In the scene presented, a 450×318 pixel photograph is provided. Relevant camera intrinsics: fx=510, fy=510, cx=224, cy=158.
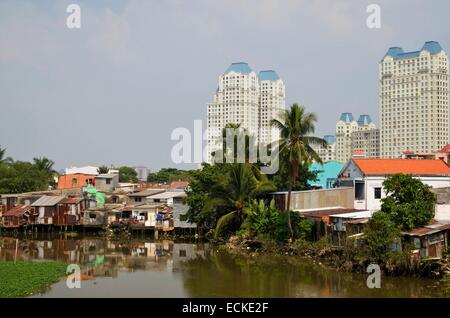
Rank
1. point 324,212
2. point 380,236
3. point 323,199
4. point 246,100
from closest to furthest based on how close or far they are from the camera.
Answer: point 380,236, point 324,212, point 323,199, point 246,100

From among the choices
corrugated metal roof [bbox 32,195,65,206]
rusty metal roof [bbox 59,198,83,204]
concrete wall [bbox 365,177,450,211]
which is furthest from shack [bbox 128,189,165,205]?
concrete wall [bbox 365,177,450,211]

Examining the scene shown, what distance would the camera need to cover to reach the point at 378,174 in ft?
94.3

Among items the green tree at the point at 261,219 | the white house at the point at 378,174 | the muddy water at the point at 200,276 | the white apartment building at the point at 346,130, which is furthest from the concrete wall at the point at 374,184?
the white apartment building at the point at 346,130

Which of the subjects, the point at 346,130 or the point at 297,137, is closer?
the point at 297,137


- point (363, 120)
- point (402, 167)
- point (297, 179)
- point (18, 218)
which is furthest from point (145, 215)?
point (363, 120)

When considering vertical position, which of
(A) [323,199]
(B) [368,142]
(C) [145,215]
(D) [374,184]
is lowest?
(C) [145,215]

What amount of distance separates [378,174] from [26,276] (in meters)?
19.1

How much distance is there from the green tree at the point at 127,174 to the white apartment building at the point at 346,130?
42.8 meters

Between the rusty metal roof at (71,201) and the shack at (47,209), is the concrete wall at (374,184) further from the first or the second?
the shack at (47,209)

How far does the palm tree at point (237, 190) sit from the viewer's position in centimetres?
2945

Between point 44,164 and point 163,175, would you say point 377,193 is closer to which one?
point 44,164

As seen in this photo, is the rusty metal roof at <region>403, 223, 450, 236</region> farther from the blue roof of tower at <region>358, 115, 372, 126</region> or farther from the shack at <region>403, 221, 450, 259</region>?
the blue roof of tower at <region>358, 115, 372, 126</region>

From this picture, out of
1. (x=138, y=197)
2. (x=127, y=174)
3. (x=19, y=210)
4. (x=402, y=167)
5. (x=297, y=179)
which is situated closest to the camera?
(x=402, y=167)
